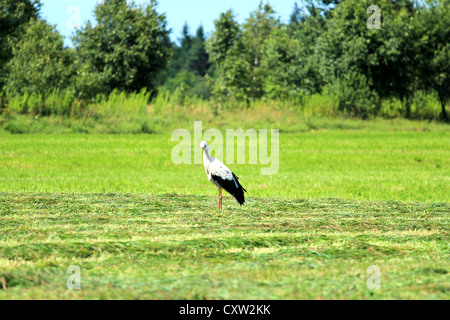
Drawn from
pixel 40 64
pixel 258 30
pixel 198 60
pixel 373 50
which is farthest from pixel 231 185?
pixel 198 60

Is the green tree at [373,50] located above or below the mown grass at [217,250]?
above

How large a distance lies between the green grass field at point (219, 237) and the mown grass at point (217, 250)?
0.01m

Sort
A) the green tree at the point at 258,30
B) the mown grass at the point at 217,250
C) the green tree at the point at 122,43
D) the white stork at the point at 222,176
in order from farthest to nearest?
1. the green tree at the point at 258,30
2. the green tree at the point at 122,43
3. the white stork at the point at 222,176
4. the mown grass at the point at 217,250

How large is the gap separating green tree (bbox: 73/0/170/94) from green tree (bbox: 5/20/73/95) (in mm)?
4450

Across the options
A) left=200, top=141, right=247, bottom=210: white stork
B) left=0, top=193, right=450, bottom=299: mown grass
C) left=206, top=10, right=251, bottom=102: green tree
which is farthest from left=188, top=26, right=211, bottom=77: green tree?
left=0, top=193, right=450, bottom=299: mown grass

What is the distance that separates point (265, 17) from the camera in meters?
68.3

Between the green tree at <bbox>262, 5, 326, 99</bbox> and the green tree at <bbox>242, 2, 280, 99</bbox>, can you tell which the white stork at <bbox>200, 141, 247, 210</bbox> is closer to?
the green tree at <bbox>262, 5, 326, 99</bbox>

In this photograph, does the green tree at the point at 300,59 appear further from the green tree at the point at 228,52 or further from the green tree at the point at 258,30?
the green tree at the point at 258,30

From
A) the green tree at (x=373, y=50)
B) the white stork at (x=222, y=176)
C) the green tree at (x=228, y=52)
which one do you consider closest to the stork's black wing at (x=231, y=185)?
the white stork at (x=222, y=176)

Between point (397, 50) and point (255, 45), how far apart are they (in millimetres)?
35318

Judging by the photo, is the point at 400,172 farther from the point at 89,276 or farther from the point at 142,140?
the point at 89,276

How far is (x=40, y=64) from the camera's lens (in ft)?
84.7

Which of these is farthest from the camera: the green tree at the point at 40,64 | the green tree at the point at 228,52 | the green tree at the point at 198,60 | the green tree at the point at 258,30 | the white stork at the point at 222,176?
the green tree at the point at 198,60

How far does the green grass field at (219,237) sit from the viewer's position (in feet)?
14.1
